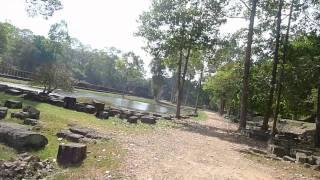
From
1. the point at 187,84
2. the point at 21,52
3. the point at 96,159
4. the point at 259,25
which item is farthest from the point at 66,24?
the point at 96,159

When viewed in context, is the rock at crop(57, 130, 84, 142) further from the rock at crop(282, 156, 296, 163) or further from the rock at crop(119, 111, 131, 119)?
the rock at crop(119, 111, 131, 119)

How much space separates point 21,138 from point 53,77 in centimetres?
1898

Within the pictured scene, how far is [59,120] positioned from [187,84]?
8743cm

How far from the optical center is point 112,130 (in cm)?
1683

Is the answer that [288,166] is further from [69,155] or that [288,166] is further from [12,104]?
[12,104]

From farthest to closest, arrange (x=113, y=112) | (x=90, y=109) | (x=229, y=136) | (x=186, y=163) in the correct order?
(x=113, y=112) < (x=90, y=109) < (x=229, y=136) < (x=186, y=163)

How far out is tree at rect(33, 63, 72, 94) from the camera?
2931 cm

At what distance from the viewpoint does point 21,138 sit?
1108 cm

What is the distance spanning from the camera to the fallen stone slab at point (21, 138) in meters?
11.1

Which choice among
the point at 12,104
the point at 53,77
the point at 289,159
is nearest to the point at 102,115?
the point at 12,104

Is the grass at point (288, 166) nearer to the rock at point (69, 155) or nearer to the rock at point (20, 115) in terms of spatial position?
the rock at point (69, 155)

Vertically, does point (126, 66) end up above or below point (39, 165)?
above


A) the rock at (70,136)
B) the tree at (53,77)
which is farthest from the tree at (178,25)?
the rock at (70,136)

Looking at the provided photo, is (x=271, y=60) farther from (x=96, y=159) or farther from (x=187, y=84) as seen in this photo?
(x=187, y=84)
